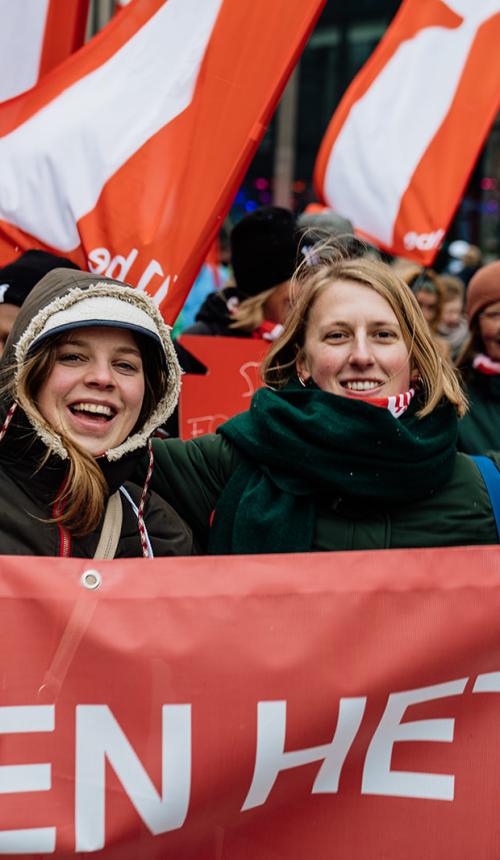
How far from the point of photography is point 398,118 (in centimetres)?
502

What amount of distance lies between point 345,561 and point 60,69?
195 centimetres

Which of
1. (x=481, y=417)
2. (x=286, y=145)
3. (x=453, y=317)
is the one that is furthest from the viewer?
(x=286, y=145)

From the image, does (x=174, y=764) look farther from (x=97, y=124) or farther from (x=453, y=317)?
(x=453, y=317)

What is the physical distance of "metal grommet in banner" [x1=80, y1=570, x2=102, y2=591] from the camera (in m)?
2.03

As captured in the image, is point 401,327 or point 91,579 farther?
point 401,327

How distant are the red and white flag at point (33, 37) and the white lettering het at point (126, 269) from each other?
0.64 metres

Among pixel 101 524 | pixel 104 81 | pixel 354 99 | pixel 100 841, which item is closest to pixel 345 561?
pixel 101 524

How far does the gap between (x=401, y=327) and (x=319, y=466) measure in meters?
0.42

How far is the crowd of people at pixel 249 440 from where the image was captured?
7.24 feet

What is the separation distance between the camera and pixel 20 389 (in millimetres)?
2221

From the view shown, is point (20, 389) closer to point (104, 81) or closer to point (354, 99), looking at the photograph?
point (104, 81)

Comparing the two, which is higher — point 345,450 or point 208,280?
point 208,280

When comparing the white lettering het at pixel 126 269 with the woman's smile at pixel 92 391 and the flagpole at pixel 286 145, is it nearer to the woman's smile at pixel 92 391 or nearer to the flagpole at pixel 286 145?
the woman's smile at pixel 92 391

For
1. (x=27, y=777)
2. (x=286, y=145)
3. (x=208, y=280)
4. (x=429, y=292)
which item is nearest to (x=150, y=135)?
(x=27, y=777)
